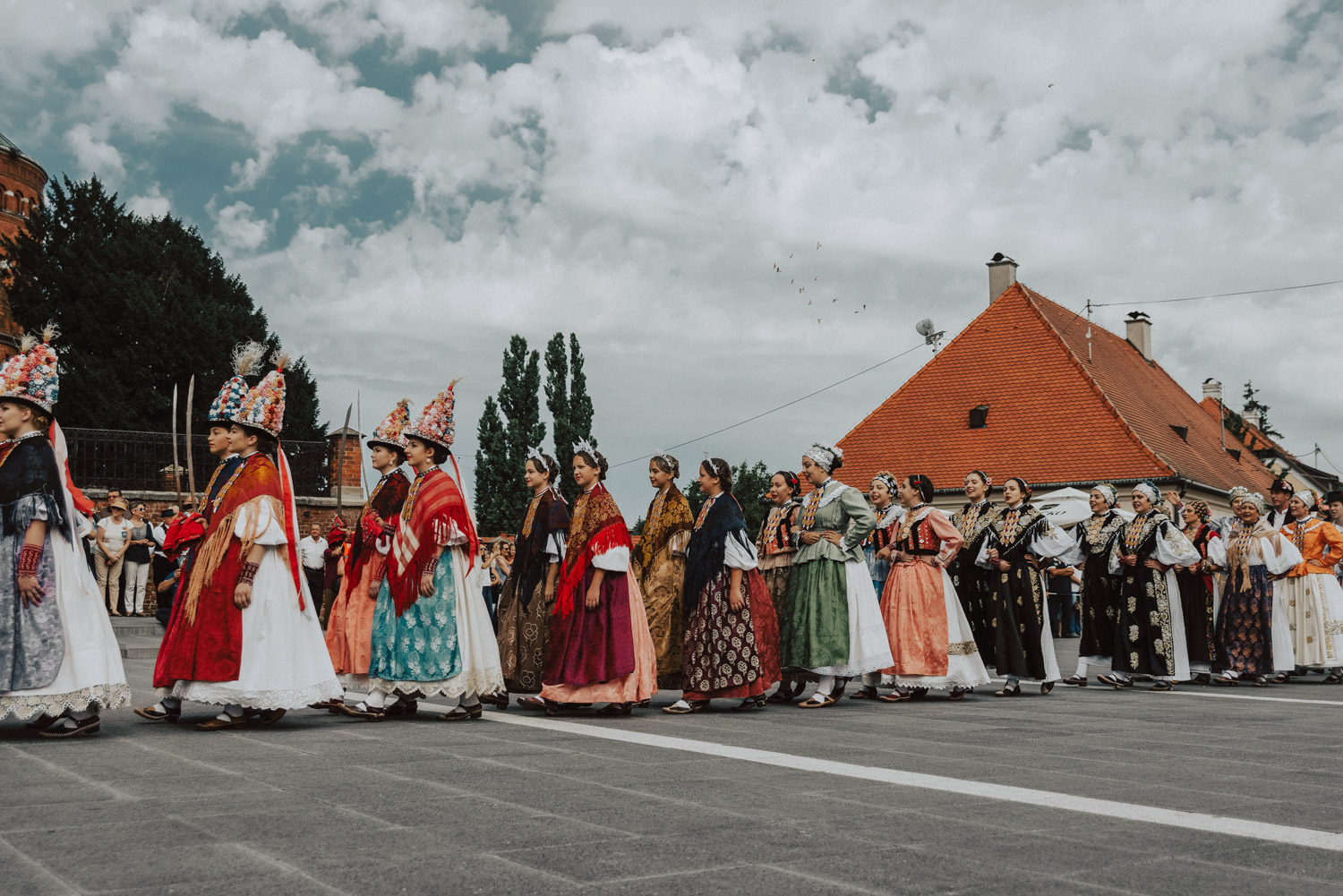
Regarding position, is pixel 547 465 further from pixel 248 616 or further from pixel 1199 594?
pixel 1199 594

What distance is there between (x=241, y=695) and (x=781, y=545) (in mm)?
4305

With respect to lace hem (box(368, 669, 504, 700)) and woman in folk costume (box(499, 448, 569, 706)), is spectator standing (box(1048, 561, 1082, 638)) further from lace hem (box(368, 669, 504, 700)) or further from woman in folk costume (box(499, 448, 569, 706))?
lace hem (box(368, 669, 504, 700))

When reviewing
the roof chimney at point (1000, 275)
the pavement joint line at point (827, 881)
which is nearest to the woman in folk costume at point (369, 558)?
the pavement joint line at point (827, 881)

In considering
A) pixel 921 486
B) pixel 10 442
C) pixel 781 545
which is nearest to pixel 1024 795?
pixel 781 545

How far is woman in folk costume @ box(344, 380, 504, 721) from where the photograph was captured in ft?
23.6

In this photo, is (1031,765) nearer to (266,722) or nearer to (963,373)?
(266,722)

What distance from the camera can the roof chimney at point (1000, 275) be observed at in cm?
3656

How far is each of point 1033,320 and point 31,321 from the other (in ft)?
85.7

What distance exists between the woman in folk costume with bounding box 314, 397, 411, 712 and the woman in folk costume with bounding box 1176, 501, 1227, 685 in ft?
24.5

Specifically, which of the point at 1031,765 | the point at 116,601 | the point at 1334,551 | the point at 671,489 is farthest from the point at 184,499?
the point at 1031,765

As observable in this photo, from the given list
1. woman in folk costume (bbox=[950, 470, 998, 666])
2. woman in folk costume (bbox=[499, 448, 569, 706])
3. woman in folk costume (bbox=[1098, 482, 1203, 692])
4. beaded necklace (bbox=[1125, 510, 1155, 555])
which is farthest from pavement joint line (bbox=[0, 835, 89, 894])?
beaded necklace (bbox=[1125, 510, 1155, 555])

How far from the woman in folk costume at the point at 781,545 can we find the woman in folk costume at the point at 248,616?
3.68 meters

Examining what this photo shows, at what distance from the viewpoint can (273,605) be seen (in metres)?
6.52

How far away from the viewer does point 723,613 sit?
27.2 feet
